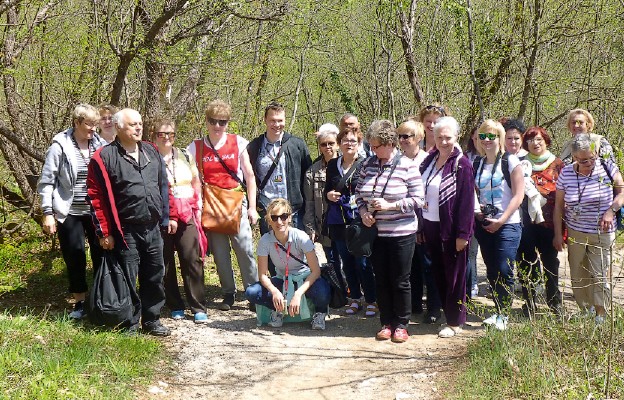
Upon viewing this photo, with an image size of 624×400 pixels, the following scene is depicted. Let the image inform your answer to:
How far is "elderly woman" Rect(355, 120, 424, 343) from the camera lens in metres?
5.36

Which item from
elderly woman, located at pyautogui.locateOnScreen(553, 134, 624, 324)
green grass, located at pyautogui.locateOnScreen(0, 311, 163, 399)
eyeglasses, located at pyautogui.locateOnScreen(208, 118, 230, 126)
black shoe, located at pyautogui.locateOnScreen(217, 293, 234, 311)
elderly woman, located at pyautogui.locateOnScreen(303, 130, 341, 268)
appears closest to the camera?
green grass, located at pyautogui.locateOnScreen(0, 311, 163, 399)

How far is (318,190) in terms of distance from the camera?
6504mm

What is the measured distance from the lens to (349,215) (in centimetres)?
618

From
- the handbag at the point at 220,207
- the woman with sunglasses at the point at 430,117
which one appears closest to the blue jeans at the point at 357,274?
the handbag at the point at 220,207

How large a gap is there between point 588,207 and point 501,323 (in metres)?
1.28

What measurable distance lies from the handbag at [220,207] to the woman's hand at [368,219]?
59.1 inches

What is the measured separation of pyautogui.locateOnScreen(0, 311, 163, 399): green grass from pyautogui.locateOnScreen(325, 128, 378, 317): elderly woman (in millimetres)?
2035

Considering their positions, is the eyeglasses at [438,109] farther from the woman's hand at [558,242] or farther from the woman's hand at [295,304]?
the woman's hand at [295,304]

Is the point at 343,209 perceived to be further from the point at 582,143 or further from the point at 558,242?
the point at 582,143

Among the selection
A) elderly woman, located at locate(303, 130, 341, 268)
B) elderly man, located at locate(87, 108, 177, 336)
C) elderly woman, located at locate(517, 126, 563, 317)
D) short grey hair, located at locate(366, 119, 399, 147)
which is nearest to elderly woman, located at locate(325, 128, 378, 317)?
elderly woman, located at locate(303, 130, 341, 268)

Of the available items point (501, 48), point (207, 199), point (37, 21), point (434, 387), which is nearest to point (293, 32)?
point (501, 48)

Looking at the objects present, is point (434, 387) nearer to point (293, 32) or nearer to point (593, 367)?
point (593, 367)

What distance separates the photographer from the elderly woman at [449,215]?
5363 mm

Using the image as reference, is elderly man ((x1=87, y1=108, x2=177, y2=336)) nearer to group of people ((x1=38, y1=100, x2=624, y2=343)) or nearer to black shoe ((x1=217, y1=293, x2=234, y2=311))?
group of people ((x1=38, y1=100, x2=624, y2=343))
